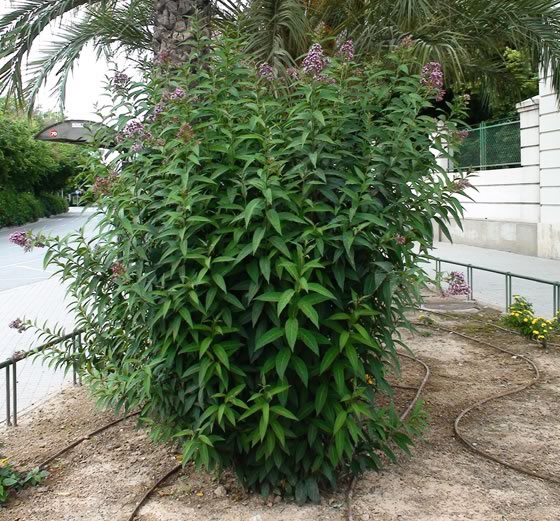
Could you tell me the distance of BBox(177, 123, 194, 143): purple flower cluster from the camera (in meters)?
3.02

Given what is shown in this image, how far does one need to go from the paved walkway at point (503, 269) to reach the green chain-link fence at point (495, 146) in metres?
2.45

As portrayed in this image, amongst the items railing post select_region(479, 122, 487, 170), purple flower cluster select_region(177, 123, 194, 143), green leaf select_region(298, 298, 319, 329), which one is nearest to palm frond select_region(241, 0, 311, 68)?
purple flower cluster select_region(177, 123, 194, 143)

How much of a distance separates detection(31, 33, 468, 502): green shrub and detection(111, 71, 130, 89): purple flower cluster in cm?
32

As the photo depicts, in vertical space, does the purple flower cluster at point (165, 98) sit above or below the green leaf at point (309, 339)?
above

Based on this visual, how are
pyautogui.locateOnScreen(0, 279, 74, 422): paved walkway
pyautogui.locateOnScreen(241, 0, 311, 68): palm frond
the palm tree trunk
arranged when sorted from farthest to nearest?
1. pyautogui.locateOnScreen(241, 0, 311, 68): palm frond
2. pyautogui.locateOnScreen(0, 279, 74, 422): paved walkway
3. the palm tree trunk

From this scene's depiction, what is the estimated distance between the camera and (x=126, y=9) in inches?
305

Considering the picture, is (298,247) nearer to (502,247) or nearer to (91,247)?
(91,247)

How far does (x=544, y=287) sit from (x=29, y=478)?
10.2 metres

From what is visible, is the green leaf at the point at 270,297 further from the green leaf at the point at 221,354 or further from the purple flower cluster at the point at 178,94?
the purple flower cluster at the point at 178,94

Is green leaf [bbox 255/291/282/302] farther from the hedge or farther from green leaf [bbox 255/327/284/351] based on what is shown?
the hedge

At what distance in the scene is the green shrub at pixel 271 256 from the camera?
9.90 ft

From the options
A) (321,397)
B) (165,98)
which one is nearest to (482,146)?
(165,98)

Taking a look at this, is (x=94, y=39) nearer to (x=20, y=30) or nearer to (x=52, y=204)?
(x=20, y=30)

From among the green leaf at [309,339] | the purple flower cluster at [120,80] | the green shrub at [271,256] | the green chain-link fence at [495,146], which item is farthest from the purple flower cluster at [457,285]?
the green chain-link fence at [495,146]
